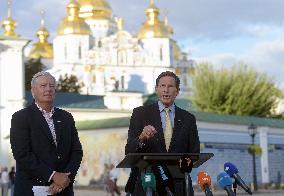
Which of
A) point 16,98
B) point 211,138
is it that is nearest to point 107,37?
point 16,98

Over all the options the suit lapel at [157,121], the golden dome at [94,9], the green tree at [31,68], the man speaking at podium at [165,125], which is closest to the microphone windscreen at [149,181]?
the man speaking at podium at [165,125]

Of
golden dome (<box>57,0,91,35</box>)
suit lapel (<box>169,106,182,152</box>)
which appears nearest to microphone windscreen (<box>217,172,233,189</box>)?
suit lapel (<box>169,106,182,152</box>)

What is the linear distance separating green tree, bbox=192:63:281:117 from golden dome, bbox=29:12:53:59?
37.6 meters

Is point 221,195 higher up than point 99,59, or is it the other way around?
point 99,59

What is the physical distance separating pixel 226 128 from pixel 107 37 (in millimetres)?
62282

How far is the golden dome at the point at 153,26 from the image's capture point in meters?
95.2

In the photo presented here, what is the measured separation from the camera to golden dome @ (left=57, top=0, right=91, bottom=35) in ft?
294

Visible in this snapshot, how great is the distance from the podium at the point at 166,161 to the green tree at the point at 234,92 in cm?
5278

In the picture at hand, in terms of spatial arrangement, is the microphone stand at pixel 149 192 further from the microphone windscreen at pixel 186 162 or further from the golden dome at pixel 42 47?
the golden dome at pixel 42 47

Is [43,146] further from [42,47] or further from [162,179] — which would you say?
[42,47]

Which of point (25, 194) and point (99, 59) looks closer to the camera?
point (25, 194)

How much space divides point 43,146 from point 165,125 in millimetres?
833

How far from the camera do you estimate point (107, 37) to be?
100938 millimetres

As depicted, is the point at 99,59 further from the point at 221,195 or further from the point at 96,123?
the point at 221,195
